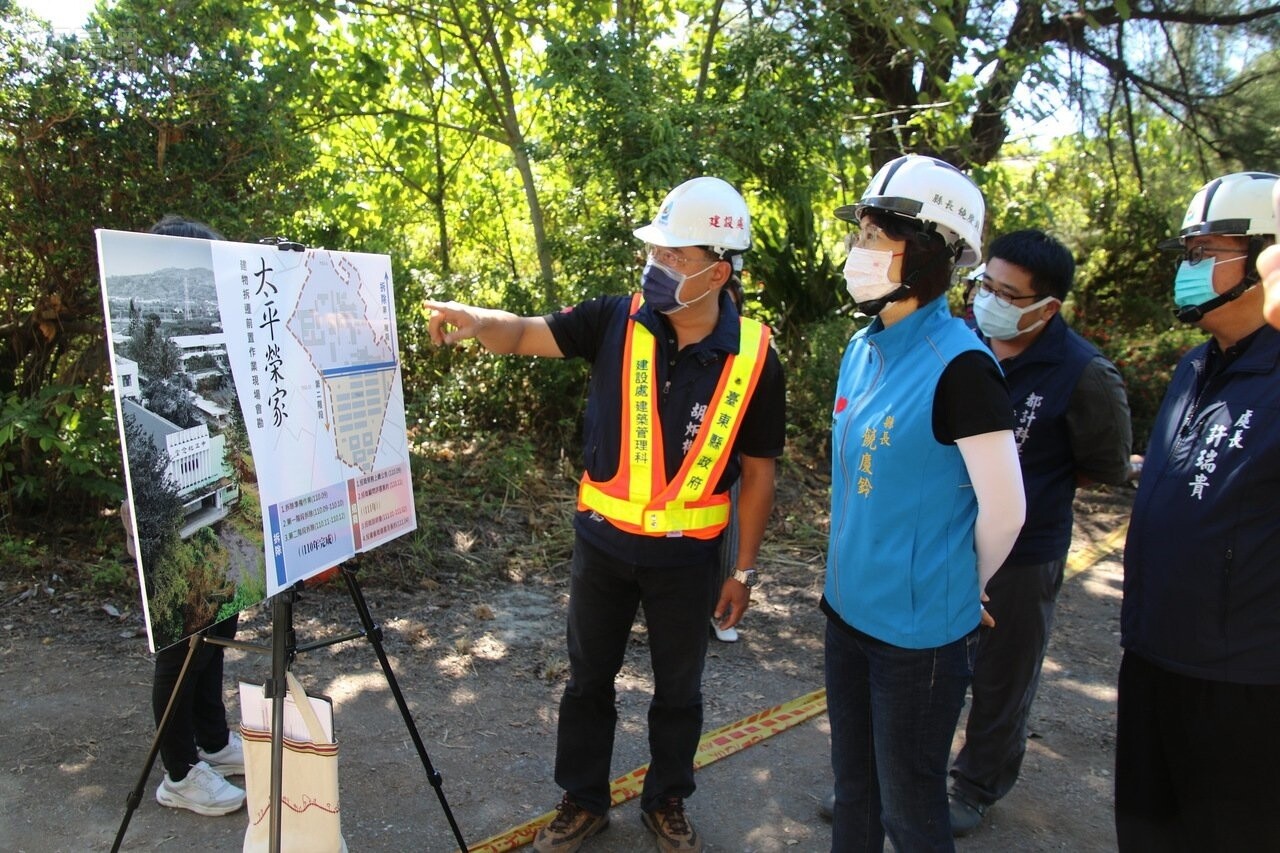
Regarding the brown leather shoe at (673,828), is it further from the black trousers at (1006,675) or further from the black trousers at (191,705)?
the black trousers at (191,705)

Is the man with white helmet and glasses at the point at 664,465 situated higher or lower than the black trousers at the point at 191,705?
higher

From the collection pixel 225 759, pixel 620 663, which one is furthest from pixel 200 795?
pixel 620 663

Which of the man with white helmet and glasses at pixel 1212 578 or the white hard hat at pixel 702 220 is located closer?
the man with white helmet and glasses at pixel 1212 578

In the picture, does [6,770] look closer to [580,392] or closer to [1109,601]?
[580,392]

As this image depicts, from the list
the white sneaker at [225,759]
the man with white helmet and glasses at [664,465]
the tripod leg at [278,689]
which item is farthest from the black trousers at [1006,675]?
the white sneaker at [225,759]

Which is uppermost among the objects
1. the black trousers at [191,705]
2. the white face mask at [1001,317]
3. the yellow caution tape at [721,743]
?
the white face mask at [1001,317]

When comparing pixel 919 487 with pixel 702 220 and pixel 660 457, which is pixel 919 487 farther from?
pixel 702 220

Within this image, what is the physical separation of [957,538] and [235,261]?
6.17ft

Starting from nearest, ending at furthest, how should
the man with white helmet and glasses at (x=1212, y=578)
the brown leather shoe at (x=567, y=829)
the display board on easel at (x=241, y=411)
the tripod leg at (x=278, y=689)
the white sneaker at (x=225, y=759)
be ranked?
the display board on easel at (x=241, y=411), the man with white helmet and glasses at (x=1212, y=578), the tripod leg at (x=278, y=689), the brown leather shoe at (x=567, y=829), the white sneaker at (x=225, y=759)

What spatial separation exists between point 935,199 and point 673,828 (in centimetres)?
214

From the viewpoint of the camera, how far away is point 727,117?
6617 millimetres

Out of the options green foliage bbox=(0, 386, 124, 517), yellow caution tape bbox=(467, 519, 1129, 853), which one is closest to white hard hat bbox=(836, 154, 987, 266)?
yellow caution tape bbox=(467, 519, 1129, 853)

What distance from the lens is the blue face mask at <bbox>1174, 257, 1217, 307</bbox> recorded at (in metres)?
2.46

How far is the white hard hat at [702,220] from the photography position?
2.89 metres
